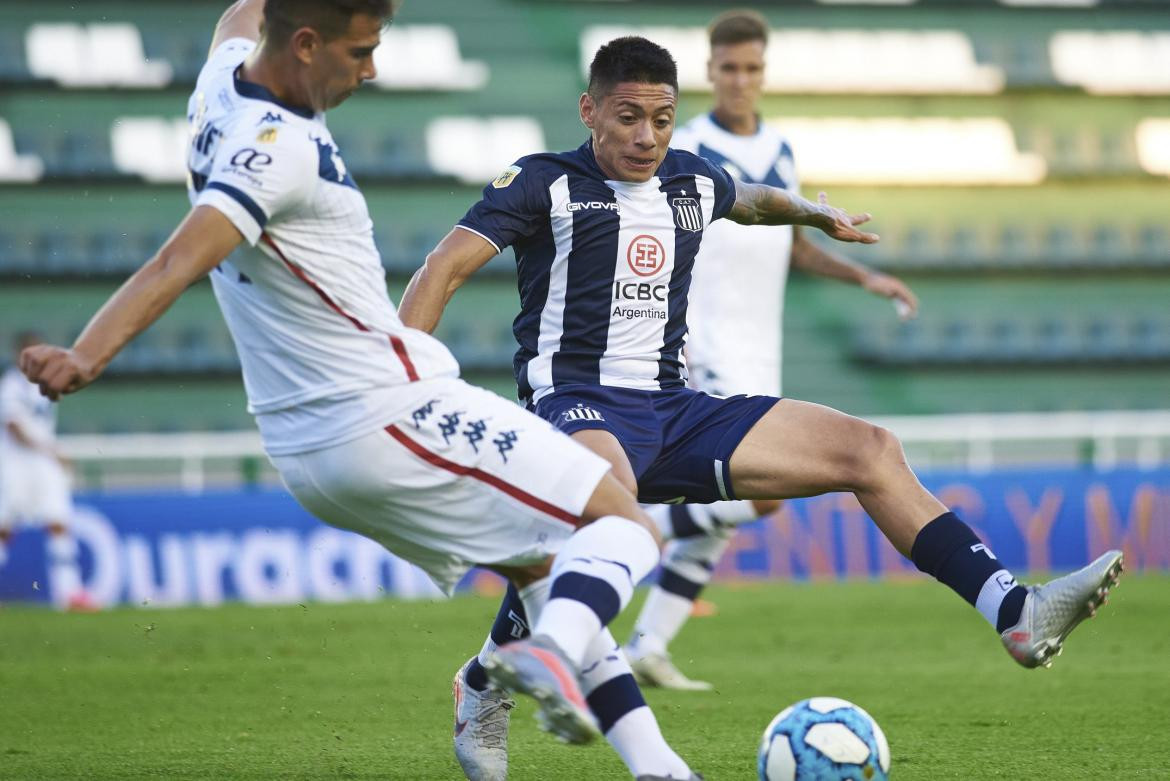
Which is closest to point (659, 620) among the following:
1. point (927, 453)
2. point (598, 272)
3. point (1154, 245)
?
point (598, 272)

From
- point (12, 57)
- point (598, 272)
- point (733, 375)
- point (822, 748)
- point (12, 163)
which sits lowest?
point (822, 748)

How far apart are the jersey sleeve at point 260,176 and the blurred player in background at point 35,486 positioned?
32.5 feet

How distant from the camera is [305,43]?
3.65m

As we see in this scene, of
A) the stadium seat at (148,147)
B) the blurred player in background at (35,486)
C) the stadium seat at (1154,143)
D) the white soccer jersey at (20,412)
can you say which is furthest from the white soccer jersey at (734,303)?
the stadium seat at (1154,143)

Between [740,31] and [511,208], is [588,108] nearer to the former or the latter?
[511,208]

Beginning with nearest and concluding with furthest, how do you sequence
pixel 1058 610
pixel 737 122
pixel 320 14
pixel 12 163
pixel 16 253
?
pixel 320 14, pixel 1058 610, pixel 737 122, pixel 16 253, pixel 12 163

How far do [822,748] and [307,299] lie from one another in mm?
1734

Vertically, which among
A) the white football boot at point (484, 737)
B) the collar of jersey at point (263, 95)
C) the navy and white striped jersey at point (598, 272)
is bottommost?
the white football boot at point (484, 737)

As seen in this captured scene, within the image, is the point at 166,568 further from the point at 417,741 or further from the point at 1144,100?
the point at 1144,100

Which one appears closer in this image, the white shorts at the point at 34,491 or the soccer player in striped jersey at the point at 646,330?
the soccer player in striped jersey at the point at 646,330

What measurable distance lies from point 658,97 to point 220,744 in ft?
8.90

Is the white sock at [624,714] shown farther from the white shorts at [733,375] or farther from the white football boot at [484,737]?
the white shorts at [733,375]

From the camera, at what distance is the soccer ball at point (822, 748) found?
13.7ft

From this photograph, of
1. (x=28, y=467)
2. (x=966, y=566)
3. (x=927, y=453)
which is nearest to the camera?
(x=966, y=566)
